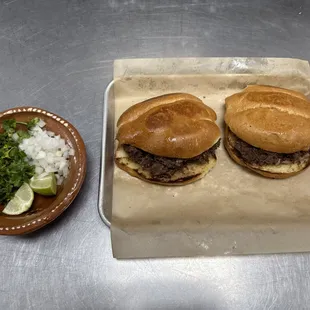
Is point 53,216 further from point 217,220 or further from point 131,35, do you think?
point 131,35

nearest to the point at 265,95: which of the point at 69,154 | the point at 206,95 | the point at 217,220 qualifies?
the point at 206,95

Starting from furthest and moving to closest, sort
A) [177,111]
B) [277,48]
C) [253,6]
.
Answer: [253,6] < [277,48] < [177,111]

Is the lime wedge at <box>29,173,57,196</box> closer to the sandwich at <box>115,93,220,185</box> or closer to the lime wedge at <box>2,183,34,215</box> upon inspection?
the lime wedge at <box>2,183,34,215</box>

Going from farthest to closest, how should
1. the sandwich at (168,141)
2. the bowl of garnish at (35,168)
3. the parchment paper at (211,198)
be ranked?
the sandwich at (168,141), the parchment paper at (211,198), the bowl of garnish at (35,168)

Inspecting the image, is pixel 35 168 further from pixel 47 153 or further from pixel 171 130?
pixel 171 130

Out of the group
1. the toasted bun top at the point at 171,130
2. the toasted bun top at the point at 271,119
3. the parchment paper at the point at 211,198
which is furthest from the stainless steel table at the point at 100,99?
the toasted bun top at the point at 271,119

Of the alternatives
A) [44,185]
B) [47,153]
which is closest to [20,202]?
[44,185]

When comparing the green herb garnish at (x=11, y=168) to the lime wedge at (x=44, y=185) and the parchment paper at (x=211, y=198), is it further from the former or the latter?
the parchment paper at (x=211, y=198)
